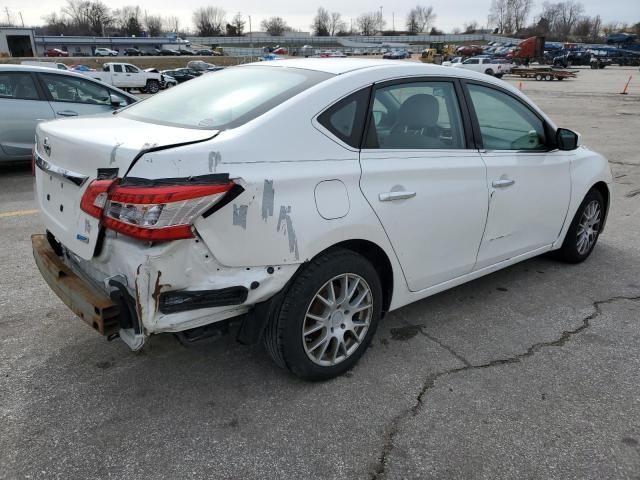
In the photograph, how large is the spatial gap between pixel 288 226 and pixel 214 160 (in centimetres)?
45

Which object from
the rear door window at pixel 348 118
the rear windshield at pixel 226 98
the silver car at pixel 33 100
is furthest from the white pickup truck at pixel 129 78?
the rear door window at pixel 348 118

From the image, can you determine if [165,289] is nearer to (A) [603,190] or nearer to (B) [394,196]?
(B) [394,196]

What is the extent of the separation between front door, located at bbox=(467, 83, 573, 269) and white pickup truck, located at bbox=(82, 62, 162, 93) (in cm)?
3254

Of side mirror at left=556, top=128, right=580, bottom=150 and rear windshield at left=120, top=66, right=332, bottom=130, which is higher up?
rear windshield at left=120, top=66, right=332, bottom=130

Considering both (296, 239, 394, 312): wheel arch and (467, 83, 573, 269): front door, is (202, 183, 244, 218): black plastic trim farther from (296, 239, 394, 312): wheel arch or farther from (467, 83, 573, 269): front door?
(467, 83, 573, 269): front door

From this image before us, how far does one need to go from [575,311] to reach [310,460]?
8.22 ft

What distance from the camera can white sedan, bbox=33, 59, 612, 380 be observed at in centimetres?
224

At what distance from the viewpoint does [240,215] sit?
230 cm

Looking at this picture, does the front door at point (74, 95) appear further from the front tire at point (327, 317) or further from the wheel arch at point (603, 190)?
the wheel arch at point (603, 190)

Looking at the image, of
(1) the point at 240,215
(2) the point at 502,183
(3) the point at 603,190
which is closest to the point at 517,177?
(2) the point at 502,183

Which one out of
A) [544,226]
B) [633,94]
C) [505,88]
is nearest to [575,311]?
[544,226]

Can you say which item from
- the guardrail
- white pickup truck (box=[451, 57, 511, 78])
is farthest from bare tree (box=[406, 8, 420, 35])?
white pickup truck (box=[451, 57, 511, 78])

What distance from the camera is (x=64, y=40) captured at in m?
97.0

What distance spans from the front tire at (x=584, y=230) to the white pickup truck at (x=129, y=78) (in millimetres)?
32299
